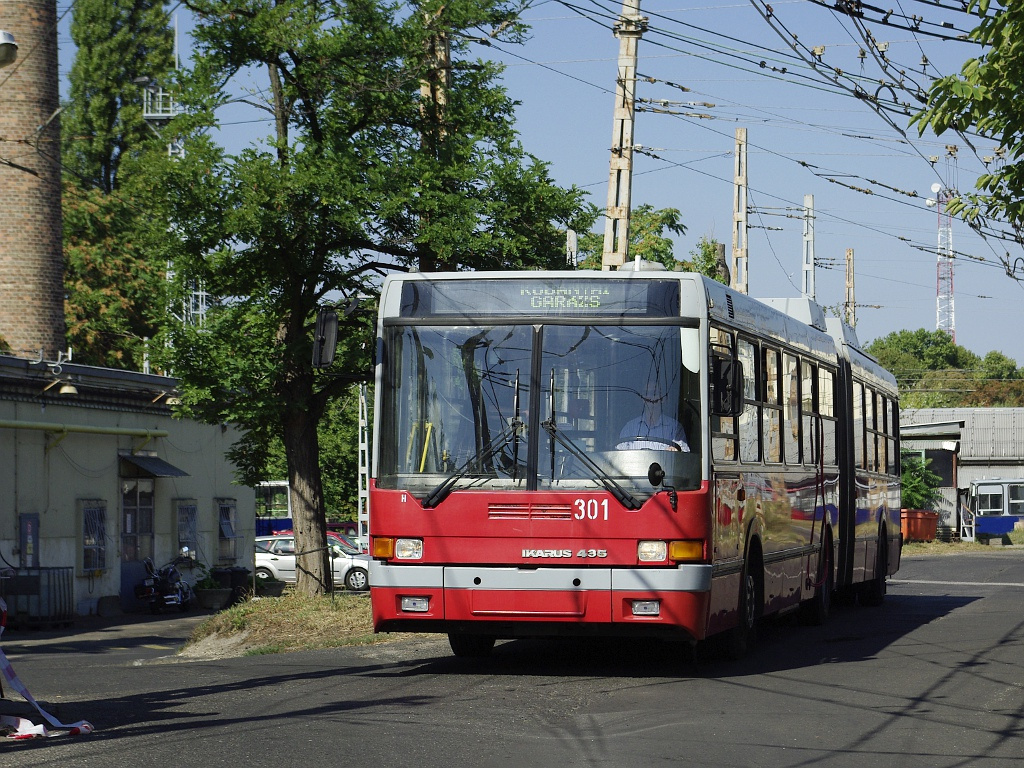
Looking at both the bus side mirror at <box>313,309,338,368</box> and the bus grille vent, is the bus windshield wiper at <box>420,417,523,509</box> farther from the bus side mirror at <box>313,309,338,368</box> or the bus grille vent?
the bus side mirror at <box>313,309,338,368</box>

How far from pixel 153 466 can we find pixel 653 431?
2083 centimetres

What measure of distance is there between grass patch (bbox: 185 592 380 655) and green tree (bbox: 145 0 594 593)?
207 centimetres

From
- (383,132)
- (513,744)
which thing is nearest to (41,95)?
(383,132)

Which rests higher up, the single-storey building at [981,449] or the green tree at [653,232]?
the green tree at [653,232]

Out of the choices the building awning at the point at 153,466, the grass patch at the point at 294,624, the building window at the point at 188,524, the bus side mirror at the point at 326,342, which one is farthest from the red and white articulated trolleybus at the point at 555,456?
the building window at the point at 188,524

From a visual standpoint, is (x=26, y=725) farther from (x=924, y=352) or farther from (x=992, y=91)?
(x=924, y=352)

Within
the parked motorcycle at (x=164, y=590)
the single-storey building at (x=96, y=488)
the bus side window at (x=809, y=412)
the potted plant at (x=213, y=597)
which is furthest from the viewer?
the potted plant at (x=213, y=597)

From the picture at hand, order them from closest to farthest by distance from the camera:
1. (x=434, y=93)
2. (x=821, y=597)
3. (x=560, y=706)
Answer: (x=560, y=706), (x=821, y=597), (x=434, y=93)

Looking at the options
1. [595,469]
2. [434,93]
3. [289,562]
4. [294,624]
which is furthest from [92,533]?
[595,469]

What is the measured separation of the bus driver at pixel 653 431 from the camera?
11969 millimetres

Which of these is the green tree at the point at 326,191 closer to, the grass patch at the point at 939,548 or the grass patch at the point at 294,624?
the grass patch at the point at 294,624

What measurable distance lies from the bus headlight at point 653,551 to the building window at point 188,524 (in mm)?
22637

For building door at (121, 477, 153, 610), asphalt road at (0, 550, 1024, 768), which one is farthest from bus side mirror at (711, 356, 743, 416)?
building door at (121, 477, 153, 610)

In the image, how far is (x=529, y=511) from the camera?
39.4 ft
